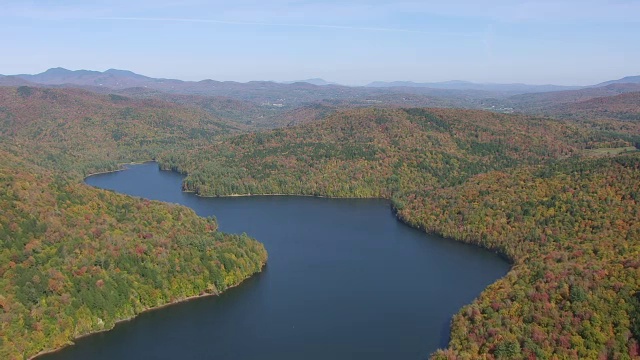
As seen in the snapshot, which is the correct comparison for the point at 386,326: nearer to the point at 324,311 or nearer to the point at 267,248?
the point at 324,311

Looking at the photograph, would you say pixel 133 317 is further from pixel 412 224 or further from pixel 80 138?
pixel 80 138

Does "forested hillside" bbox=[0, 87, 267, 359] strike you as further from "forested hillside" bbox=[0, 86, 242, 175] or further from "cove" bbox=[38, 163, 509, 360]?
"forested hillside" bbox=[0, 86, 242, 175]

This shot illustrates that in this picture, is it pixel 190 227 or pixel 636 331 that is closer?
pixel 636 331

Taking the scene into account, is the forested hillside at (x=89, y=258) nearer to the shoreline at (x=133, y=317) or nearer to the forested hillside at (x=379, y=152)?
the shoreline at (x=133, y=317)

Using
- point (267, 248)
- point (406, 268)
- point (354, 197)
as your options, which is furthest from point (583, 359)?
point (354, 197)

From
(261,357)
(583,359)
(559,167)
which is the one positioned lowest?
(261,357)

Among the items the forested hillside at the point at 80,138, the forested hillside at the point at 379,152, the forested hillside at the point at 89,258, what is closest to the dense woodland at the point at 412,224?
the forested hillside at the point at 89,258

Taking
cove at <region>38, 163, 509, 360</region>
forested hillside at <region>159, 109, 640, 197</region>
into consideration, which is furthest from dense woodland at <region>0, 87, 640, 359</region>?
cove at <region>38, 163, 509, 360</region>
